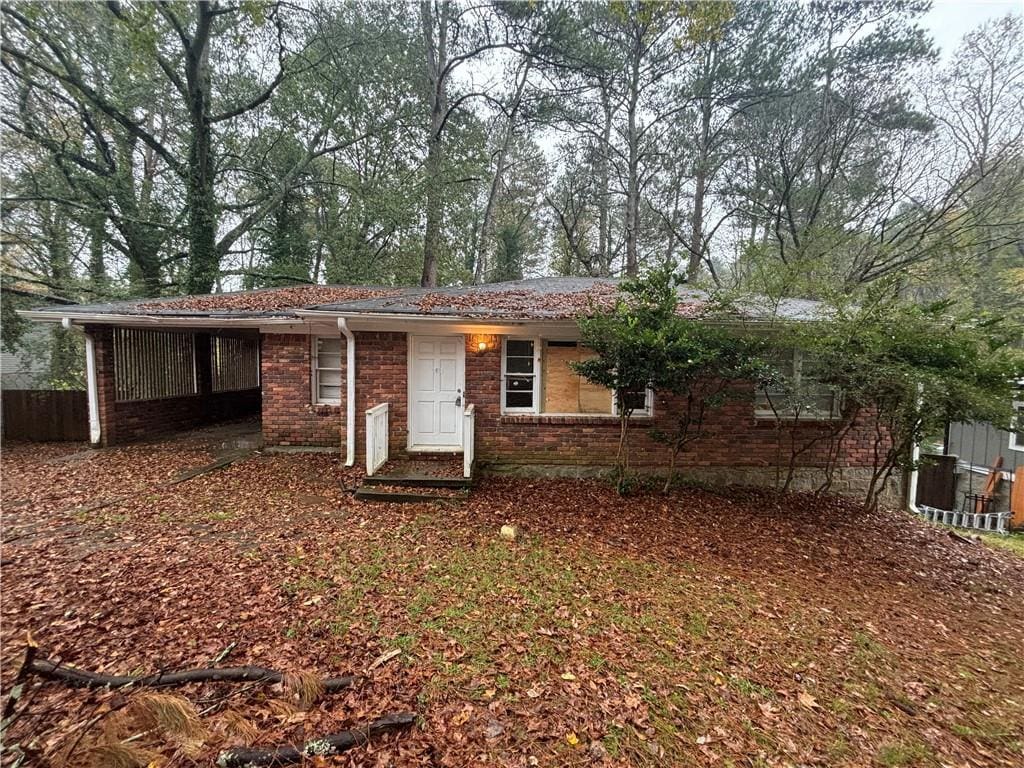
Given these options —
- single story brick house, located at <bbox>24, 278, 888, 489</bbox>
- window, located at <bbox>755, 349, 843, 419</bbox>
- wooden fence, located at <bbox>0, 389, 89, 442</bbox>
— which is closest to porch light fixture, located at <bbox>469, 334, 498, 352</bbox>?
single story brick house, located at <bbox>24, 278, 888, 489</bbox>

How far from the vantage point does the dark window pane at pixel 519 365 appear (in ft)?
22.4

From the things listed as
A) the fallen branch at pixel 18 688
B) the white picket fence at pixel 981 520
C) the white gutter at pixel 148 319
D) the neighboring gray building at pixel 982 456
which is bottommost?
the white picket fence at pixel 981 520

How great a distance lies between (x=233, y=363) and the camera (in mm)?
11258

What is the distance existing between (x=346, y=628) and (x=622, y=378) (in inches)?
156

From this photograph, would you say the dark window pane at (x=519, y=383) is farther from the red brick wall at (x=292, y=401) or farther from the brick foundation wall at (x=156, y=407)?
the brick foundation wall at (x=156, y=407)

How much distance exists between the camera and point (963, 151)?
11.4 meters

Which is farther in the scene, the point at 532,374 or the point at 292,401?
the point at 292,401

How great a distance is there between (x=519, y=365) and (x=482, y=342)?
743mm

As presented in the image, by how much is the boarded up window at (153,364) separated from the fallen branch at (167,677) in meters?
8.03

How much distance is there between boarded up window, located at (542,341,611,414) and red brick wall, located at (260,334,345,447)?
3907mm

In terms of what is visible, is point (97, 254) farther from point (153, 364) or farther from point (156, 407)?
point (156, 407)

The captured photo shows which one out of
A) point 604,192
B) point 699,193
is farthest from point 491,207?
point 699,193

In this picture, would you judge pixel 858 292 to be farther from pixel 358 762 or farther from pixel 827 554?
pixel 358 762

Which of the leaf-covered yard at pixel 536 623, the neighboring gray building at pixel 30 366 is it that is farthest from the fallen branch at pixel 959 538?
the neighboring gray building at pixel 30 366
